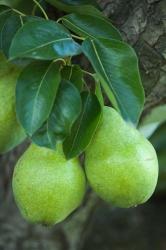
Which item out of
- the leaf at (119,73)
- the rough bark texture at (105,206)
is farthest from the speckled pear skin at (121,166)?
the rough bark texture at (105,206)

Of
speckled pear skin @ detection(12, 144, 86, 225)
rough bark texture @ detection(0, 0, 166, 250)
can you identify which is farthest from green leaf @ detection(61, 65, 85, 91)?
rough bark texture @ detection(0, 0, 166, 250)

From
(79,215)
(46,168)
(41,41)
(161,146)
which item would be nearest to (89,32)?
(41,41)

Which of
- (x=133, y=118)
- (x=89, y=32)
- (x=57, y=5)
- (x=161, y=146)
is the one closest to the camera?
(x=133, y=118)

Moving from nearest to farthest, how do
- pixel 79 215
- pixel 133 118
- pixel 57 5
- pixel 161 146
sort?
pixel 133 118
pixel 57 5
pixel 79 215
pixel 161 146

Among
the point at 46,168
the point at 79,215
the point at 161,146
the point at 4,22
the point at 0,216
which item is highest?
the point at 4,22

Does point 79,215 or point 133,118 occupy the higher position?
point 133,118

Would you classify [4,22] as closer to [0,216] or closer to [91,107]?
[91,107]

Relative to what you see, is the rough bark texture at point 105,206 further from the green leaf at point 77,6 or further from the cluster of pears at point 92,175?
the cluster of pears at point 92,175

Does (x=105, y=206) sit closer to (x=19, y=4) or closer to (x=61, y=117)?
(x=19, y=4)
